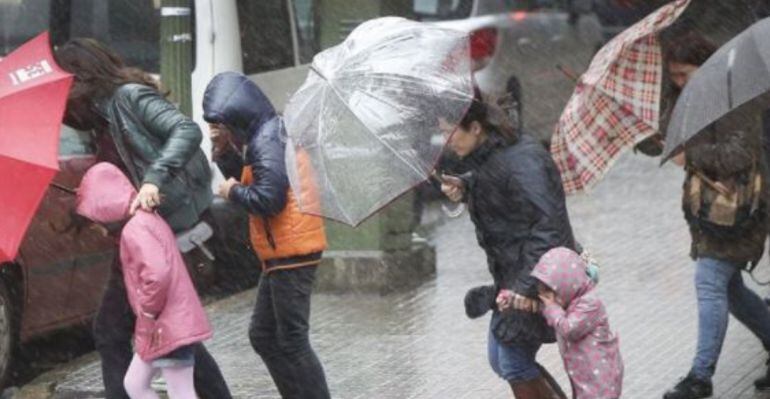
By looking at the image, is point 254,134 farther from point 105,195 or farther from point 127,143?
point 105,195

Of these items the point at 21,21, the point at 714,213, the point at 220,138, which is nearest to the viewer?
the point at 220,138

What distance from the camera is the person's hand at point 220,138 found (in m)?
7.38

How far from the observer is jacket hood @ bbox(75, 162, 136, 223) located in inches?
272

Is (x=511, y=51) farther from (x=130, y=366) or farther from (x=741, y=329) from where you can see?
(x=130, y=366)

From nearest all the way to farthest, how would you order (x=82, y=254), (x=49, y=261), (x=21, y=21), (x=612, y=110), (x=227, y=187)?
(x=227, y=187) < (x=612, y=110) < (x=49, y=261) < (x=82, y=254) < (x=21, y=21)

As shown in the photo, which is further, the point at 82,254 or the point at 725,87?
the point at 82,254

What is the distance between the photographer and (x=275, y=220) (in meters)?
7.22

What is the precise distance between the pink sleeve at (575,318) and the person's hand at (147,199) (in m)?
1.57

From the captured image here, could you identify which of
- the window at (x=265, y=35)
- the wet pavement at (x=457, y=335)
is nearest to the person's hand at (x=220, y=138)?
the wet pavement at (x=457, y=335)

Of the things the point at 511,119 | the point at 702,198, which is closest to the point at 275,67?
the point at 702,198

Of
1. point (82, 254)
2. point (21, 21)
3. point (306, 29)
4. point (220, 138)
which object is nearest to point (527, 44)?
point (306, 29)

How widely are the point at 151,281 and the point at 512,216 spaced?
1.40 m

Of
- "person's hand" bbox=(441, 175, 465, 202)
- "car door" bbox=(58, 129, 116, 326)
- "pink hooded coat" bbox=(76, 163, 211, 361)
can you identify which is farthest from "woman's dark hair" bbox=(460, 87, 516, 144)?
"car door" bbox=(58, 129, 116, 326)

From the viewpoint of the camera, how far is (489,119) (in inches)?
267
